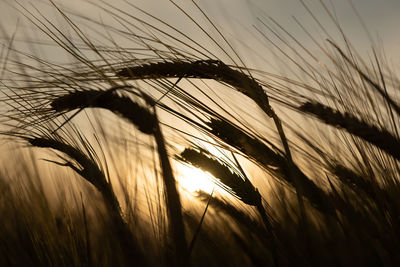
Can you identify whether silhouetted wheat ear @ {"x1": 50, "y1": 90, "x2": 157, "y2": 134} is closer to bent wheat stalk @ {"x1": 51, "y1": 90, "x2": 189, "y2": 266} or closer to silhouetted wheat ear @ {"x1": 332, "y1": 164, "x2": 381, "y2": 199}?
bent wheat stalk @ {"x1": 51, "y1": 90, "x2": 189, "y2": 266}

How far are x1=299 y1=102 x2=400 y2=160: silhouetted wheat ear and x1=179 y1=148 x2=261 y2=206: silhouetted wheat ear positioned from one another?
0.89 ft

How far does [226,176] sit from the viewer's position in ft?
3.08

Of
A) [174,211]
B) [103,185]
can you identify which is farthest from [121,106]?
[174,211]

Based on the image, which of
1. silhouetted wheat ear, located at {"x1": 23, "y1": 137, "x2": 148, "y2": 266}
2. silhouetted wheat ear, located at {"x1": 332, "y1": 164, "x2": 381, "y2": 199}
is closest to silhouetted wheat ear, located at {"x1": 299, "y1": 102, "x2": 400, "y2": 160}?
silhouetted wheat ear, located at {"x1": 332, "y1": 164, "x2": 381, "y2": 199}

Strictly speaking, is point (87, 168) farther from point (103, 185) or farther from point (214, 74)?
point (214, 74)

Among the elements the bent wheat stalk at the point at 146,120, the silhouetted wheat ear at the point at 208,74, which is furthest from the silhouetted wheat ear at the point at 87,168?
the silhouetted wheat ear at the point at 208,74

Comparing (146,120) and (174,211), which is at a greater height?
(146,120)

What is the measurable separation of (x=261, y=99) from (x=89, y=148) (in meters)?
0.49

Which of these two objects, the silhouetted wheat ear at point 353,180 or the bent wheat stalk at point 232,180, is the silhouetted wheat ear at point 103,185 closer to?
the bent wheat stalk at point 232,180

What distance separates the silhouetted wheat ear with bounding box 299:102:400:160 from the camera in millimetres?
1005

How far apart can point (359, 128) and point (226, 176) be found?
371 mm

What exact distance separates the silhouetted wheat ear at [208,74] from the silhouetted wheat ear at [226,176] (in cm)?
19

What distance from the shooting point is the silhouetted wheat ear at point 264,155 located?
3.06 feet

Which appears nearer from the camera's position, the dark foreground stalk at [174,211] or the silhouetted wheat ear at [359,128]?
the dark foreground stalk at [174,211]
